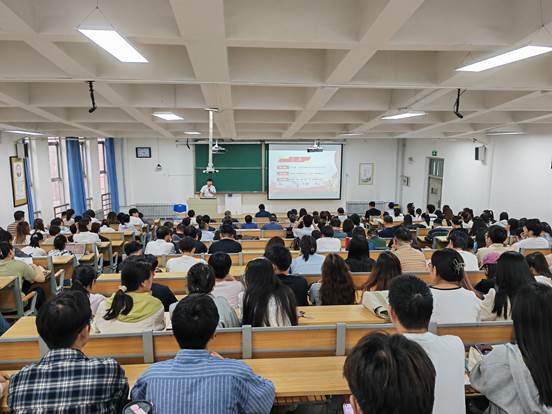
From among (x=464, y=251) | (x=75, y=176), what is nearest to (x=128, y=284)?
(x=464, y=251)

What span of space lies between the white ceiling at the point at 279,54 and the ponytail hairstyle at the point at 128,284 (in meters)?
1.60

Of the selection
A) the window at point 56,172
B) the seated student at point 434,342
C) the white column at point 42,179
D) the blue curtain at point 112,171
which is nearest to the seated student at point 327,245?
the seated student at point 434,342

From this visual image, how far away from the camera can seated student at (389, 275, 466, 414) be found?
1.60 meters

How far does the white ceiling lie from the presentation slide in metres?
6.90

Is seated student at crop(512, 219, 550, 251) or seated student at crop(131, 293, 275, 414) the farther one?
seated student at crop(512, 219, 550, 251)

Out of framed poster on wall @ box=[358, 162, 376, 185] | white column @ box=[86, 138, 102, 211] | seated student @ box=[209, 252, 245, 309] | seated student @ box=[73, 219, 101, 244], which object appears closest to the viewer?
seated student @ box=[209, 252, 245, 309]

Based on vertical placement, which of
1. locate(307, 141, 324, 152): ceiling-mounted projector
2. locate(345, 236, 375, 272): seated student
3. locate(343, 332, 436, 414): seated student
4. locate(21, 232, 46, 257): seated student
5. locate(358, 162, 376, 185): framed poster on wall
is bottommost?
locate(21, 232, 46, 257): seated student

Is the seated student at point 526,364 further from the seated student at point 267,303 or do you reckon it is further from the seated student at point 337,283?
the seated student at point 337,283

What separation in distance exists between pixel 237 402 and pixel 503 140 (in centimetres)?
944

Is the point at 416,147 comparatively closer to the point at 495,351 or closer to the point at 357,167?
the point at 357,167

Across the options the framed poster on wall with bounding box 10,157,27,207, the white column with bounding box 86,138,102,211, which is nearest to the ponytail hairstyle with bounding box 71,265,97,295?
the framed poster on wall with bounding box 10,157,27,207

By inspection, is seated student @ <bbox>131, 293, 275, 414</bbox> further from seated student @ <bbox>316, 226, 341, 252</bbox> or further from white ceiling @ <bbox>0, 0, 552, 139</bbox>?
seated student @ <bbox>316, 226, 341, 252</bbox>

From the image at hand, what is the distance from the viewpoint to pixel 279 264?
3.36 metres

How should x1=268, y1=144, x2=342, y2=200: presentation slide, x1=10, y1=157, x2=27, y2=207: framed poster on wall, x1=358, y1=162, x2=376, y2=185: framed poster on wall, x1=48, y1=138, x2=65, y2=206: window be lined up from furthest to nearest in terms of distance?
x1=358, y1=162, x2=376, y2=185: framed poster on wall → x1=268, y1=144, x2=342, y2=200: presentation slide → x1=48, y1=138, x2=65, y2=206: window → x1=10, y1=157, x2=27, y2=207: framed poster on wall
